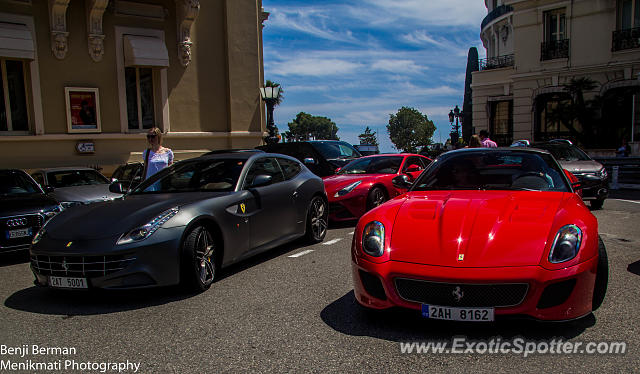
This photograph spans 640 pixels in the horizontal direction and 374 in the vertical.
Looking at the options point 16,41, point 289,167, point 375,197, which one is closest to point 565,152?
point 375,197

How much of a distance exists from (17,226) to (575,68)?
26328 mm

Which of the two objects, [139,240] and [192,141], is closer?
[139,240]

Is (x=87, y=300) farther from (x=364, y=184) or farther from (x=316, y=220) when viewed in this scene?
(x=364, y=184)

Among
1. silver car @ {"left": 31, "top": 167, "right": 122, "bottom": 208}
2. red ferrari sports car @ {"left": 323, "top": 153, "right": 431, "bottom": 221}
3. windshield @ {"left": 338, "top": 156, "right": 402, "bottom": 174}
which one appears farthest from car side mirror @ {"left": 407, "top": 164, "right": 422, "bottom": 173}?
silver car @ {"left": 31, "top": 167, "right": 122, "bottom": 208}

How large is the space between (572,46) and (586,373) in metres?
26.8

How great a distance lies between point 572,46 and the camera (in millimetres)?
26000

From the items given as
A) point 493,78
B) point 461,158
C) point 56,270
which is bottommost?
point 56,270

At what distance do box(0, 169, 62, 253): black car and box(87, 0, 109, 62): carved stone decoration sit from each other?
8.33 metres

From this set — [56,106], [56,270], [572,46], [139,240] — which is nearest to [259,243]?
[139,240]

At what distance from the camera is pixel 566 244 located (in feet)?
11.5

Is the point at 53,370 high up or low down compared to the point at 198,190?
down

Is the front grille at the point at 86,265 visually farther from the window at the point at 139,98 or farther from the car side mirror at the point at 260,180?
the window at the point at 139,98

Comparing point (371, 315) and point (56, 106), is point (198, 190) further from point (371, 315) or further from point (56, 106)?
point (56, 106)

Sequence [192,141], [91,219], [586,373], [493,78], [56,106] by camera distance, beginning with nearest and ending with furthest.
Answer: [586,373]
[91,219]
[56,106]
[192,141]
[493,78]
